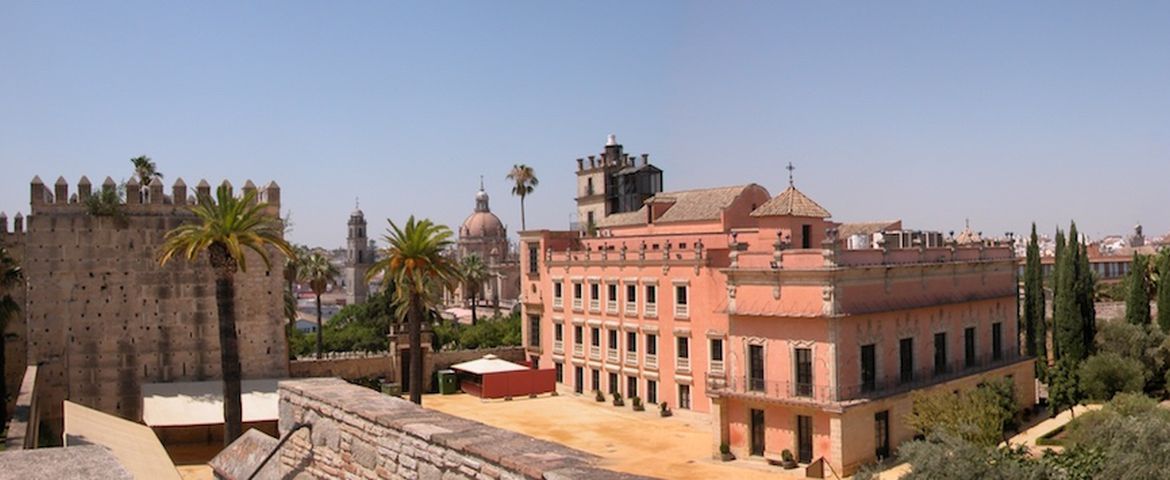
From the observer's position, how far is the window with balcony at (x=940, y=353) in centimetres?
3488

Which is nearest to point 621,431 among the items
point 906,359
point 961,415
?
point 906,359

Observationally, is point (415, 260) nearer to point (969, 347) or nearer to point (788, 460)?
point (788, 460)

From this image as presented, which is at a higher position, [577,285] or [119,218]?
[119,218]

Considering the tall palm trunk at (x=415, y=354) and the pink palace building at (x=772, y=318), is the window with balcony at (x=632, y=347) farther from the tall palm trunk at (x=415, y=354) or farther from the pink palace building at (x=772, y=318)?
the tall palm trunk at (x=415, y=354)

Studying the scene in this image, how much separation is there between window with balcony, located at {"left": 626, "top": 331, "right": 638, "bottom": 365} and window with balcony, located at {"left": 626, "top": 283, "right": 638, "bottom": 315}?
0.99 m

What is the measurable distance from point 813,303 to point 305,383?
21859 mm

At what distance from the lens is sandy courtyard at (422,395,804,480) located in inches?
1188

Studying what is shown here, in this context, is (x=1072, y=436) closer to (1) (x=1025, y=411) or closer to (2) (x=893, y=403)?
(2) (x=893, y=403)

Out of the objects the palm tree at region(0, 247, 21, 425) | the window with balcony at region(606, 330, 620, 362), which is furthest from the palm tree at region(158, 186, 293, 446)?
the window with balcony at region(606, 330, 620, 362)

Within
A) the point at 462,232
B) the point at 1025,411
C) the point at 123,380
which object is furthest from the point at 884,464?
the point at 462,232

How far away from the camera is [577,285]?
4528 cm

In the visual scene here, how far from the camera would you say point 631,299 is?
41.9 metres

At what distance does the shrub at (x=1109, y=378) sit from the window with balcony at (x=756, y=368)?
1632 centimetres

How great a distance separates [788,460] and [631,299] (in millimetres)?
13375
